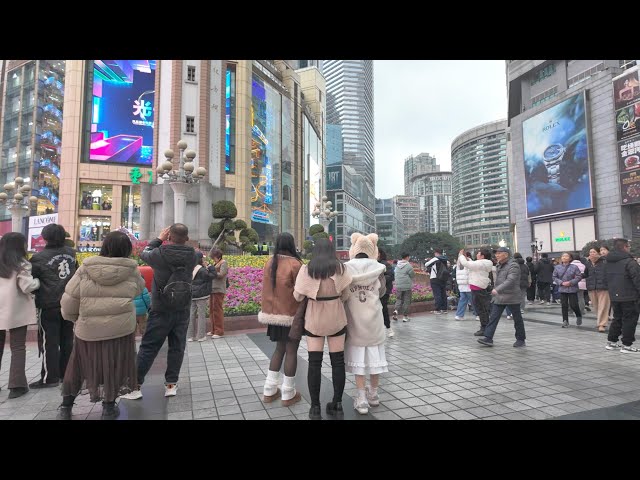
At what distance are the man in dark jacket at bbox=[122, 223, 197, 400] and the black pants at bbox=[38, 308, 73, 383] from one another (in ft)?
3.84

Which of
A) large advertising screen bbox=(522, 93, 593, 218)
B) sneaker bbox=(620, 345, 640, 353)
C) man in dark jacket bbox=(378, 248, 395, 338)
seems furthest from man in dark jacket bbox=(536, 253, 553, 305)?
large advertising screen bbox=(522, 93, 593, 218)

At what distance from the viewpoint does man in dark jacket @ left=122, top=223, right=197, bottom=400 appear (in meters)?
4.05

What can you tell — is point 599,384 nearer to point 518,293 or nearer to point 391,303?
point 518,293

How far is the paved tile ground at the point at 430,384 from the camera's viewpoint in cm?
367

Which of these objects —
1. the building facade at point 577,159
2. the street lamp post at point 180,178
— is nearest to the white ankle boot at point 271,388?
the street lamp post at point 180,178

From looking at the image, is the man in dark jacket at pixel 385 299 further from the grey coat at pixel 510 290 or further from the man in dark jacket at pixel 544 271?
the man in dark jacket at pixel 544 271

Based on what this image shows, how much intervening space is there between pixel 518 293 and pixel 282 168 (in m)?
51.1

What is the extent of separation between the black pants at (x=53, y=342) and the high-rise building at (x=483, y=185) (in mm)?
126504

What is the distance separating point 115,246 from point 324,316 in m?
2.14

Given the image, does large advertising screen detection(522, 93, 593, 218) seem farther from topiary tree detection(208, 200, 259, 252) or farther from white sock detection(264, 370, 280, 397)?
white sock detection(264, 370, 280, 397)

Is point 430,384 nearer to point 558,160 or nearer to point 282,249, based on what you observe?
point 282,249

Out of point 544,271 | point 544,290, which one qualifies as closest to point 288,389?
point 544,271

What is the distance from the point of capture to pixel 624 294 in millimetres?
6105
